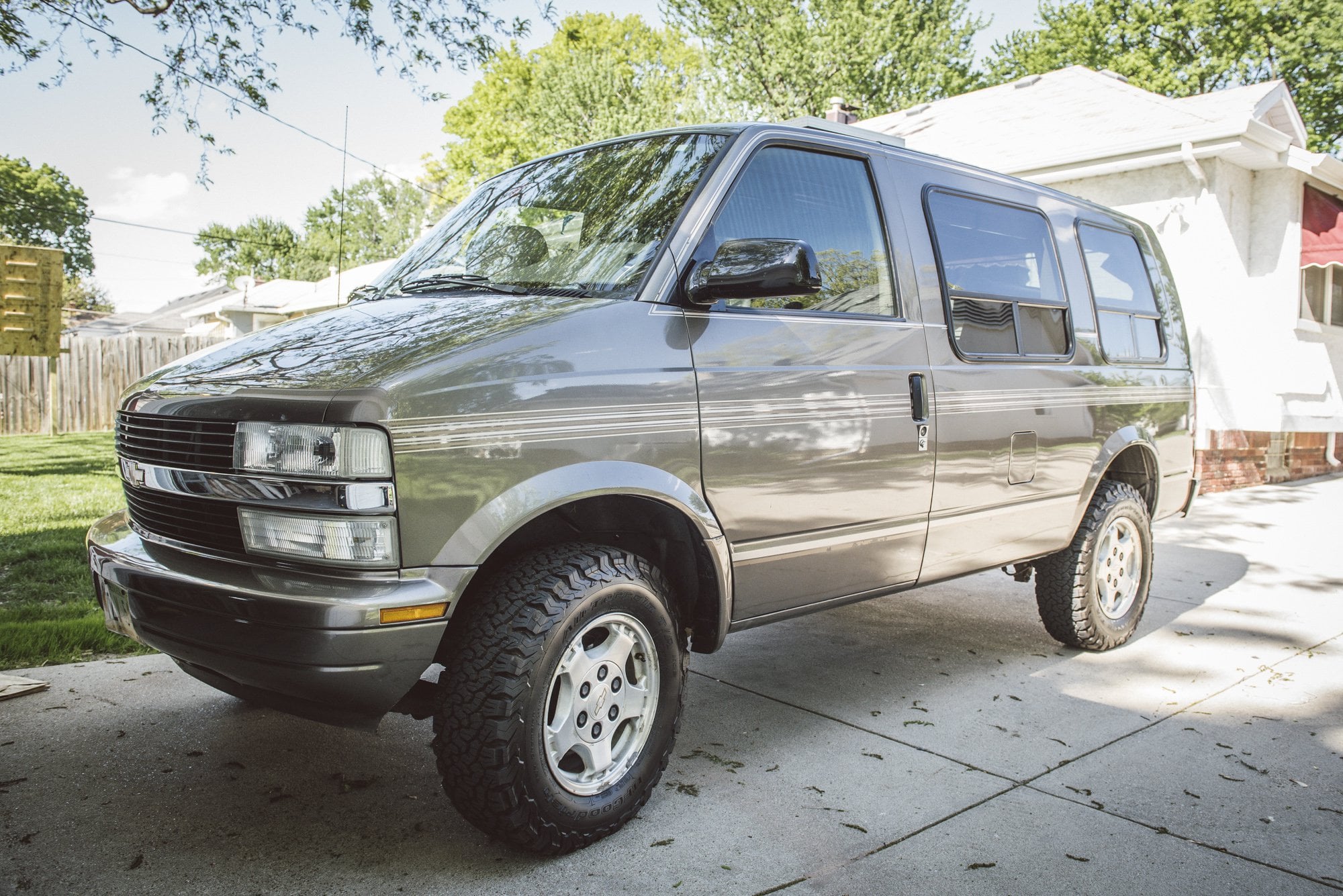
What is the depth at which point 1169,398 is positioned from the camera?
531 centimetres

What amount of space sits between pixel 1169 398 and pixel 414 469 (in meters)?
4.44

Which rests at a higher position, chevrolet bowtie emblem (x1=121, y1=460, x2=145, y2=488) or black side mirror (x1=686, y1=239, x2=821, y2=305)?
black side mirror (x1=686, y1=239, x2=821, y2=305)

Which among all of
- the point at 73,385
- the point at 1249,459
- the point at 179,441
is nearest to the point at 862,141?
the point at 179,441

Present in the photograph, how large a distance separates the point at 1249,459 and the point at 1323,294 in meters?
2.92

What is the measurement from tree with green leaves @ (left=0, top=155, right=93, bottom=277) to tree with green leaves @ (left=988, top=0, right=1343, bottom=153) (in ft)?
130

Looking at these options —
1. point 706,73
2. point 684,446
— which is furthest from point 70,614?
point 706,73

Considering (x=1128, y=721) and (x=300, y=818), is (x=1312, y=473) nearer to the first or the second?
(x=1128, y=721)

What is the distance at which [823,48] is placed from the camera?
95.3 feet

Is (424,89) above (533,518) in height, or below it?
above

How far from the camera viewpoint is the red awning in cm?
1161

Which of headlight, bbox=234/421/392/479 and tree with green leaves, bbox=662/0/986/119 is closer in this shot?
headlight, bbox=234/421/392/479

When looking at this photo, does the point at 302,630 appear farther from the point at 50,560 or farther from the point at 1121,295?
the point at 50,560

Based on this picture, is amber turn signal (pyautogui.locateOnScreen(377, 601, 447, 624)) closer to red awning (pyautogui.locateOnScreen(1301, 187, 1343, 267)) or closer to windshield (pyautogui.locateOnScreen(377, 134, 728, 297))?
windshield (pyautogui.locateOnScreen(377, 134, 728, 297))

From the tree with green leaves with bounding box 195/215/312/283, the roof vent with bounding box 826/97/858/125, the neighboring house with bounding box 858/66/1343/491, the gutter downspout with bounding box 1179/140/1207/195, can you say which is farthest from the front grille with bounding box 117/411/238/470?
the tree with green leaves with bounding box 195/215/312/283
